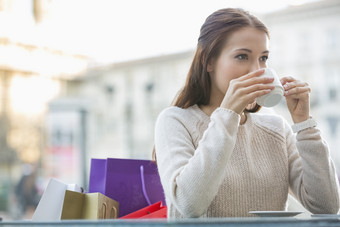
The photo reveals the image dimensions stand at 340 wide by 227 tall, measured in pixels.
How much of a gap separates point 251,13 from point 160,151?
51 centimetres

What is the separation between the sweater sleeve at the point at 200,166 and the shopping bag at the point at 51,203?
0.30 metres

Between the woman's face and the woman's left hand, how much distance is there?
0.09 metres

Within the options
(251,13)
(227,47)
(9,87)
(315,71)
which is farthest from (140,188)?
(315,71)

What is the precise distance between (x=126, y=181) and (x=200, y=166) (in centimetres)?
43

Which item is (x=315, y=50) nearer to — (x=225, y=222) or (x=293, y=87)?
(x=293, y=87)

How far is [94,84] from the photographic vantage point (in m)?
19.5

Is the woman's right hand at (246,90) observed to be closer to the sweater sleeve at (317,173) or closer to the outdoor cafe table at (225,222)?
the sweater sleeve at (317,173)

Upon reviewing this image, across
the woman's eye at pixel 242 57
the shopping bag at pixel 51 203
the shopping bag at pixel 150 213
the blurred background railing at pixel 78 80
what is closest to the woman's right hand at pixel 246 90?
the woman's eye at pixel 242 57

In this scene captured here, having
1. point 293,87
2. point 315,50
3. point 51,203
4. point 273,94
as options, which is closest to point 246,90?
point 273,94

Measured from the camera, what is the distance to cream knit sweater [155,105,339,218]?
1.04 m

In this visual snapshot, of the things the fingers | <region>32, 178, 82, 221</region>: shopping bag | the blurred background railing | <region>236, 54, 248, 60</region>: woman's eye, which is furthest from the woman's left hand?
the blurred background railing

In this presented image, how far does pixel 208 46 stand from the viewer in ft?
4.21

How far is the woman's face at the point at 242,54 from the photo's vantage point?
119cm

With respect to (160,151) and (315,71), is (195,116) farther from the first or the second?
(315,71)
